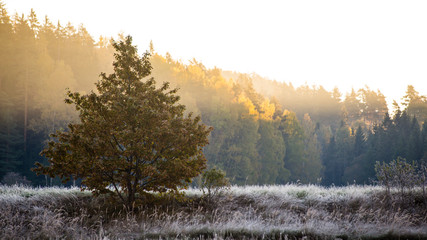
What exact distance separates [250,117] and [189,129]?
34.0 metres

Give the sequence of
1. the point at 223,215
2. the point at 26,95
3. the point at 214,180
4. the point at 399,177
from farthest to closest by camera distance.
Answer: the point at 26,95 → the point at 399,177 → the point at 214,180 → the point at 223,215

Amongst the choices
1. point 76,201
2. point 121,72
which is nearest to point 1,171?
point 76,201

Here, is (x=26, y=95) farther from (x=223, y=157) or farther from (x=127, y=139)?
(x=127, y=139)

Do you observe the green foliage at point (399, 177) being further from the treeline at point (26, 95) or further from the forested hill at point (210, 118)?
the treeline at point (26, 95)

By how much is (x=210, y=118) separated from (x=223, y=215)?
1206 inches

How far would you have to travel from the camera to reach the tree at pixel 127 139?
895 centimetres

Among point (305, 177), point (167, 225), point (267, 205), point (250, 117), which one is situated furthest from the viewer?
point (305, 177)

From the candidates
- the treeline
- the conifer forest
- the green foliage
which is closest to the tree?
the conifer forest

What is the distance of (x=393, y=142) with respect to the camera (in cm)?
4534

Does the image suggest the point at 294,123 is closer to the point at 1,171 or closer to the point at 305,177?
the point at 305,177

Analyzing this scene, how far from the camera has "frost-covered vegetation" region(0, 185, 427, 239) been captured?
8383 millimetres

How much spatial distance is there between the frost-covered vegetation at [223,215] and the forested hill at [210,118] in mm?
21664

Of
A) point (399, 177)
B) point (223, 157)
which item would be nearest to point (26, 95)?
point (223, 157)

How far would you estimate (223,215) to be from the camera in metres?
10.2
